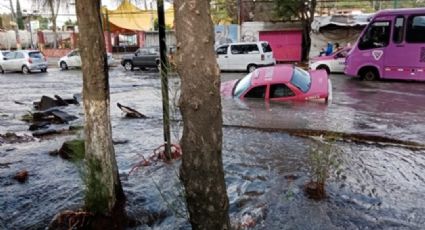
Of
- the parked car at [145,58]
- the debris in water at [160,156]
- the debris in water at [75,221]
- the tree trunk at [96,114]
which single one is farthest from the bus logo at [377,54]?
the debris in water at [75,221]

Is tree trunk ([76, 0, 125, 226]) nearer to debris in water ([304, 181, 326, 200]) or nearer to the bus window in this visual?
debris in water ([304, 181, 326, 200])

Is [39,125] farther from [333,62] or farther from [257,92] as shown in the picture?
[333,62]

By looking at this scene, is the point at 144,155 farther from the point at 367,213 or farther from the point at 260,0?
the point at 260,0

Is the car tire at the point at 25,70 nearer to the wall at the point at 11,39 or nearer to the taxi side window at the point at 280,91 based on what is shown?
the wall at the point at 11,39

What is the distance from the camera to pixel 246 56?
2394cm

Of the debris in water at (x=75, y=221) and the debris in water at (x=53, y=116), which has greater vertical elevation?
the debris in water at (x=75, y=221)

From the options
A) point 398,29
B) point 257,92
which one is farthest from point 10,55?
point 398,29

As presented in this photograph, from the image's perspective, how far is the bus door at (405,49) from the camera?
17078 millimetres

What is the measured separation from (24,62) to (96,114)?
26.9 meters

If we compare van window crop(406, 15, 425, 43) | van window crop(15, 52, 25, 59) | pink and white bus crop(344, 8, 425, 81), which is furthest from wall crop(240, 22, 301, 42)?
van window crop(15, 52, 25, 59)

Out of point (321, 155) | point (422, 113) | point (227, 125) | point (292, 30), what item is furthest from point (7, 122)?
point (292, 30)

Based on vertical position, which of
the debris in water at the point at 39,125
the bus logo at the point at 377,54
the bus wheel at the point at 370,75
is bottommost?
the debris in water at the point at 39,125

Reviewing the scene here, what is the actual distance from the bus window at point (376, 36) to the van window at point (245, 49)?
22.1 feet

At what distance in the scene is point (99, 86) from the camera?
4645mm
